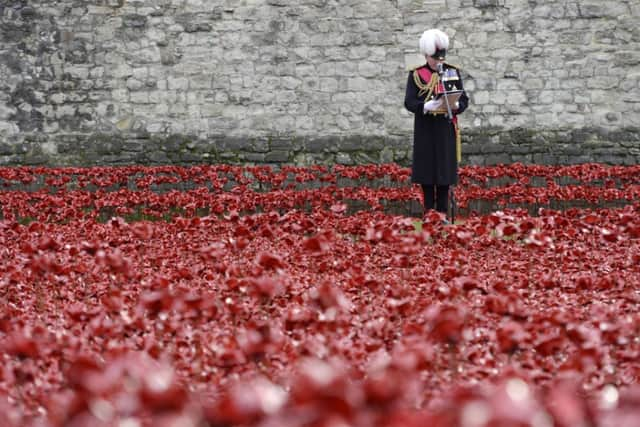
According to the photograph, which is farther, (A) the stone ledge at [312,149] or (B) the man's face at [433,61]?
(A) the stone ledge at [312,149]

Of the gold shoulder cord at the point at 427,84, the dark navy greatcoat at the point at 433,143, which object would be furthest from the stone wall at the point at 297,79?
the gold shoulder cord at the point at 427,84

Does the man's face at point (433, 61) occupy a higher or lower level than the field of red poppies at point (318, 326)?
higher

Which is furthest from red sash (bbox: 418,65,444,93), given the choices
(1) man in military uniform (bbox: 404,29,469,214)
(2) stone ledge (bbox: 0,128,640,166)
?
(2) stone ledge (bbox: 0,128,640,166)

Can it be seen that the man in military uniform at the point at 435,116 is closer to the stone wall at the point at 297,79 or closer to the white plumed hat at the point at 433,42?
the white plumed hat at the point at 433,42

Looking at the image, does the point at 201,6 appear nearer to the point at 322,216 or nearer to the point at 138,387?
the point at 322,216

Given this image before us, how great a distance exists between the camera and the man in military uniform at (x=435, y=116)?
291 inches

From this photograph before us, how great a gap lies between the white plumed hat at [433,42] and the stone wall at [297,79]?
4155mm

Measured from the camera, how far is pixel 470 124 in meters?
11.6

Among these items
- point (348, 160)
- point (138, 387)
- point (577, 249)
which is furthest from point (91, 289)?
point (348, 160)

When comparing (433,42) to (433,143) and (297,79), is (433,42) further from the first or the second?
(297,79)

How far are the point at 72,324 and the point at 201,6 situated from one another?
29.2ft

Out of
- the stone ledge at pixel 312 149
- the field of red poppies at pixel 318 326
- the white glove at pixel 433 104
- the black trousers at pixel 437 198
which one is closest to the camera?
the field of red poppies at pixel 318 326

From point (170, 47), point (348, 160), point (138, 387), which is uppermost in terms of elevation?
point (170, 47)

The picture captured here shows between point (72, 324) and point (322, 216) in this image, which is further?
point (322, 216)
